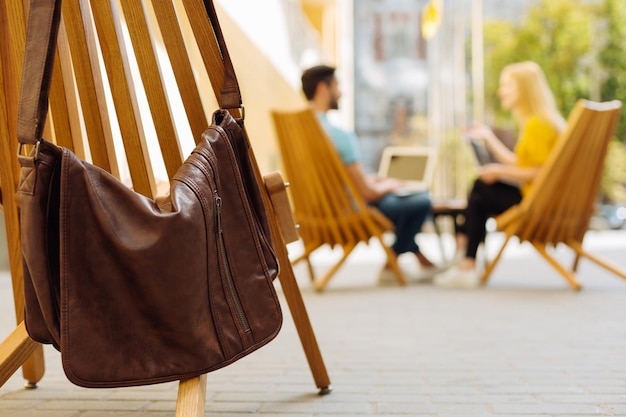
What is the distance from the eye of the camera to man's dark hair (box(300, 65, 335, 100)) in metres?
4.94

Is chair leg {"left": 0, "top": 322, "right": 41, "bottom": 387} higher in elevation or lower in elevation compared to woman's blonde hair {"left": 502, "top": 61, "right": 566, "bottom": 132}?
lower

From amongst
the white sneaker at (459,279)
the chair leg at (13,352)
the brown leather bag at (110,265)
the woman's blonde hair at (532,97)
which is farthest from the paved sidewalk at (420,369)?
the woman's blonde hair at (532,97)

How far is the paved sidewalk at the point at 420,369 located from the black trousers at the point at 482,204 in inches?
38.7

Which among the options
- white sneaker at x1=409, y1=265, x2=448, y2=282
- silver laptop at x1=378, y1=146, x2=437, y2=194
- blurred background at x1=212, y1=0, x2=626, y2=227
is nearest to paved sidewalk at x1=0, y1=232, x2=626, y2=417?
white sneaker at x1=409, y1=265, x2=448, y2=282

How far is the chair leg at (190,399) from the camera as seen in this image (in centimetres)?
134

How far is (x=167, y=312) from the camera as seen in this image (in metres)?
1.29

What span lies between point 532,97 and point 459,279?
122 centimetres

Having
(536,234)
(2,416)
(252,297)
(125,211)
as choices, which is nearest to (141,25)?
(125,211)

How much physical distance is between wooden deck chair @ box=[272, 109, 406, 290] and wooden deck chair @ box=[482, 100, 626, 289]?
0.82 meters

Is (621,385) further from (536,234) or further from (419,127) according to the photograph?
(419,127)

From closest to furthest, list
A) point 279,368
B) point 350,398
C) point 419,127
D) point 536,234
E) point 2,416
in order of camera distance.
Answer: point 2,416, point 350,398, point 279,368, point 536,234, point 419,127

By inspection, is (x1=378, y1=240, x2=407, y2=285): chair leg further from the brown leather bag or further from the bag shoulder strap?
the bag shoulder strap

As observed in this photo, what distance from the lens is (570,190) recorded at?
4578 millimetres

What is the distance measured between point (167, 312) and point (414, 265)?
588 centimetres
